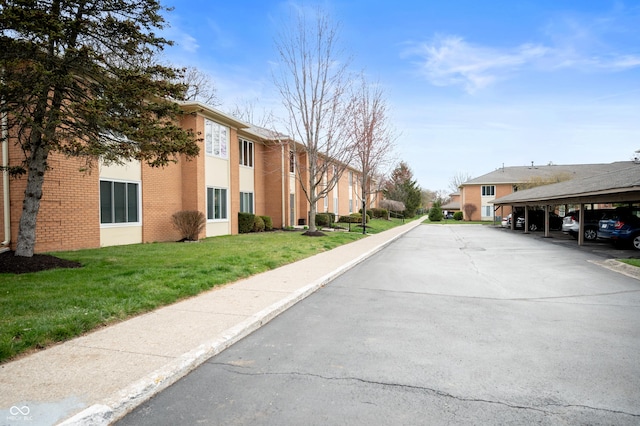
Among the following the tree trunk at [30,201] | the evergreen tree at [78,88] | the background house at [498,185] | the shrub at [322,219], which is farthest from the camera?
the background house at [498,185]

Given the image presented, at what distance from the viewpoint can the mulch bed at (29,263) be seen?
28.9 ft

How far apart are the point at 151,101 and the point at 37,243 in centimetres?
616

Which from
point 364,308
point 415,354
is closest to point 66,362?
point 415,354

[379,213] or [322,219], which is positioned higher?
[379,213]

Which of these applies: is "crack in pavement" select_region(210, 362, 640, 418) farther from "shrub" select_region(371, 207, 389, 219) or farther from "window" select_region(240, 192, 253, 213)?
"shrub" select_region(371, 207, 389, 219)

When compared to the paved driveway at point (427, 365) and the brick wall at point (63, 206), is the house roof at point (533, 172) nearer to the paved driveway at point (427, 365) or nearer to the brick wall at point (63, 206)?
the paved driveway at point (427, 365)

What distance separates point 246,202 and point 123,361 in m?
22.1

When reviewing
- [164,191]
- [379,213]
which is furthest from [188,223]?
[379,213]

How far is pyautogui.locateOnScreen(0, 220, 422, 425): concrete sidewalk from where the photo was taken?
3301mm

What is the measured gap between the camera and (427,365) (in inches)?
174

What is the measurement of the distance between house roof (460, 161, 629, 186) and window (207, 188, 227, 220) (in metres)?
45.4

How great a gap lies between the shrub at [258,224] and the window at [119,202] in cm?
880

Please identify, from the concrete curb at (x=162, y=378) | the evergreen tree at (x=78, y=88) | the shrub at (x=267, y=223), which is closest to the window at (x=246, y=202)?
the shrub at (x=267, y=223)

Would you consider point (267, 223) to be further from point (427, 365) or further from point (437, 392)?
point (437, 392)
